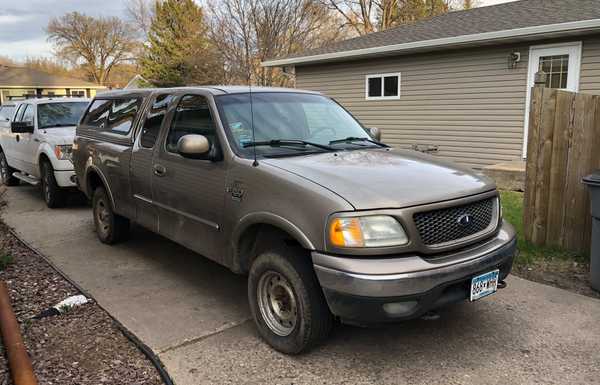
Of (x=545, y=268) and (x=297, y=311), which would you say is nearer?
(x=297, y=311)

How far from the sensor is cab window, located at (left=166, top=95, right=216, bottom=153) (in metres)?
4.29

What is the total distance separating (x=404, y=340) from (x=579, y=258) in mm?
2614

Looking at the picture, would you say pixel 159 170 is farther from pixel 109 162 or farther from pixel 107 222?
pixel 107 222

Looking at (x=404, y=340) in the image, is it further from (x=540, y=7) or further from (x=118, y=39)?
(x=118, y=39)

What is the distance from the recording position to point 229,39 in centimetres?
2633

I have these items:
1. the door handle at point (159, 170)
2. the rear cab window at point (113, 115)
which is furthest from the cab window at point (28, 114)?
the door handle at point (159, 170)

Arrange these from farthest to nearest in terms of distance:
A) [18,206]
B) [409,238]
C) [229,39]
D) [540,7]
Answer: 1. [229,39]
2. [540,7]
3. [18,206]
4. [409,238]

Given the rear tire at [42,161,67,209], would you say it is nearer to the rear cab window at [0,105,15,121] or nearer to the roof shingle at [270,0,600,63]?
the rear cab window at [0,105,15,121]

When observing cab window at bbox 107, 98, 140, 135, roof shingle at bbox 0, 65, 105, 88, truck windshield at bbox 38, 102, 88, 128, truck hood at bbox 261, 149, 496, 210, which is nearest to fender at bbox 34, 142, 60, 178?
truck windshield at bbox 38, 102, 88, 128

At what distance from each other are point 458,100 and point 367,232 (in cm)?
964

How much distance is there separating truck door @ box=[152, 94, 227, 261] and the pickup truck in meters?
0.01

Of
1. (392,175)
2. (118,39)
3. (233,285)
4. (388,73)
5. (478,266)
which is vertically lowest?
(233,285)

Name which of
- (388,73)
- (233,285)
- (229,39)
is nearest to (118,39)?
(229,39)

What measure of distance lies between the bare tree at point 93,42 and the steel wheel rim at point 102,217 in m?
51.7
